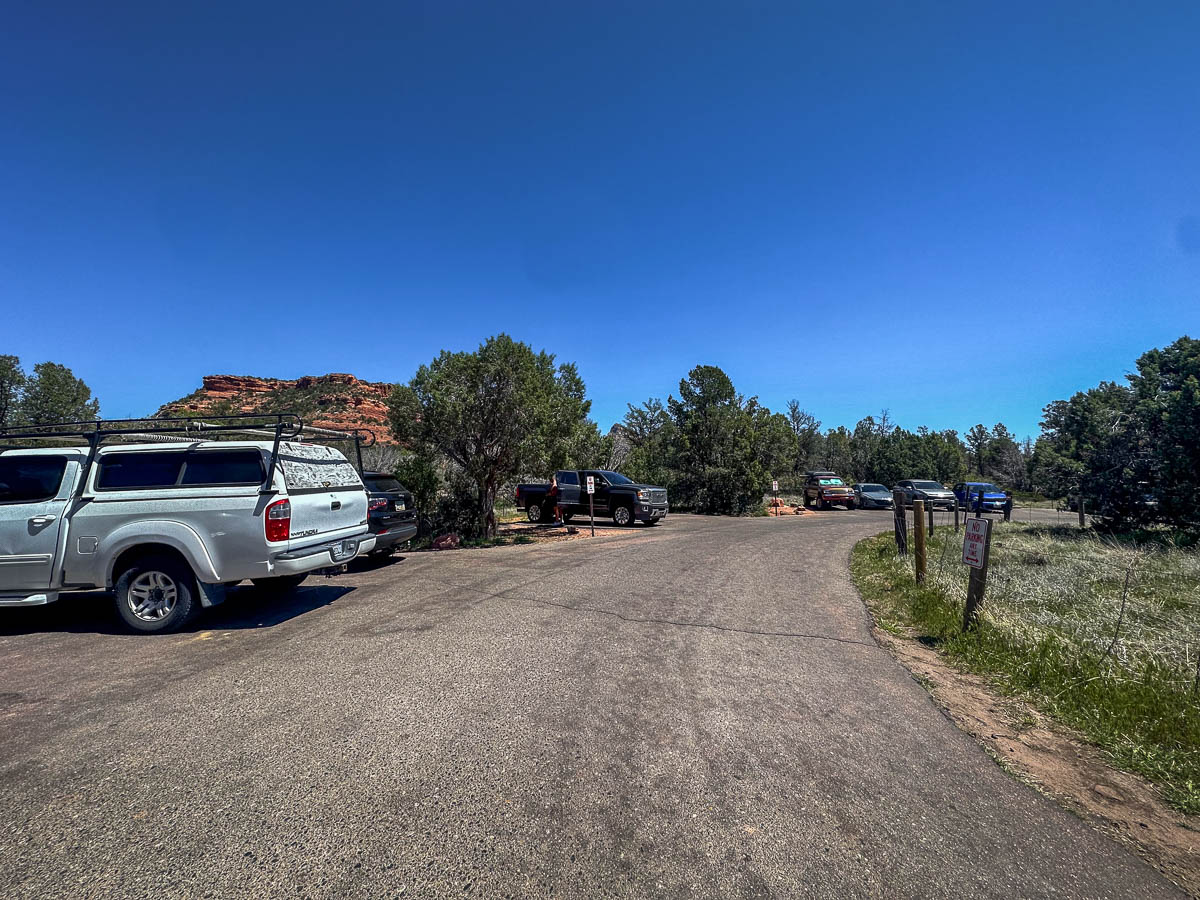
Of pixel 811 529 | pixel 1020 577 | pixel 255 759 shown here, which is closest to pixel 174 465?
pixel 255 759

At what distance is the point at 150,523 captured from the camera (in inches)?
222

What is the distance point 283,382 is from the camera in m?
93.8

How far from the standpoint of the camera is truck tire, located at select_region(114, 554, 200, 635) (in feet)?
18.7

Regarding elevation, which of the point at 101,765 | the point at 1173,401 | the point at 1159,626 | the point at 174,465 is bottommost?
the point at 101,765

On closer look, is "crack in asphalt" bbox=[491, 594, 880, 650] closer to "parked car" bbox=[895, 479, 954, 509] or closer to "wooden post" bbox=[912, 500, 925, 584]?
"wooden post" bbox=[912, 500, 925, 584]

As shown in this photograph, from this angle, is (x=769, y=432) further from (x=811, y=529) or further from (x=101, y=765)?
(x=101, y=765)

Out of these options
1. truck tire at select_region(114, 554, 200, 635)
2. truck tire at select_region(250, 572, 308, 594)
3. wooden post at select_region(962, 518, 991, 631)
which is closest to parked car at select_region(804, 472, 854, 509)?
wooden post at select_region(962, 518, 991, 631)

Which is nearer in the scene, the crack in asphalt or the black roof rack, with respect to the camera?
the black roof rack

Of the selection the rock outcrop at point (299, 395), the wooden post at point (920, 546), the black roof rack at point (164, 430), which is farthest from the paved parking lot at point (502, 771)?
the rock outcrop at point (299, 395)

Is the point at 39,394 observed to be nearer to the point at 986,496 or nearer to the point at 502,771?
the point at 502,771

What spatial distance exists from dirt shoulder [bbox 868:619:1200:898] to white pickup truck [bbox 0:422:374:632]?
20.8 ft

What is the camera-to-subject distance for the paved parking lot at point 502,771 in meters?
2.29

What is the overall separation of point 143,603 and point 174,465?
1.48 m

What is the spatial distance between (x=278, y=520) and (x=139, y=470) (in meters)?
1.77
